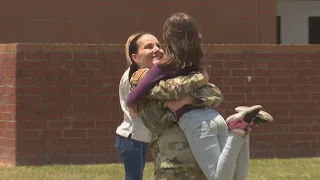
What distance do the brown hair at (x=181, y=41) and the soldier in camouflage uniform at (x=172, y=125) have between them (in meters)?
0.10

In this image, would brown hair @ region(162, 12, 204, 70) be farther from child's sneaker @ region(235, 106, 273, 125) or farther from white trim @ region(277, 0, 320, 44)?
white trim @ region(277, 0, 320, 44)

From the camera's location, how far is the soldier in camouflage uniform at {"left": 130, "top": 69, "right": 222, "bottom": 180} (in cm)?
381

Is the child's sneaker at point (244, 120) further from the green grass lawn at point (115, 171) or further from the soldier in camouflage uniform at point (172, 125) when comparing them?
the green grass lawn at point (115, 171)

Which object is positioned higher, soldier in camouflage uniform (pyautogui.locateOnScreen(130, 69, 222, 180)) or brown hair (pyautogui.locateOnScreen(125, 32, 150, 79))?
brown hair (pyautogui.locateOnScreen(125, 32, 150, 79))

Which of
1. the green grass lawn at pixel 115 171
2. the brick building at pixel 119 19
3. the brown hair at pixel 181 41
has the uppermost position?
the brick building at pixel 119 19

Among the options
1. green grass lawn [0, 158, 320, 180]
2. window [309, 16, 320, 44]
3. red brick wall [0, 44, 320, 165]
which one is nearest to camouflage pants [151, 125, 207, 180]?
green grass lawn [0, 158, 320, 180]

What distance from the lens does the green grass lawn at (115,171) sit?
862cm

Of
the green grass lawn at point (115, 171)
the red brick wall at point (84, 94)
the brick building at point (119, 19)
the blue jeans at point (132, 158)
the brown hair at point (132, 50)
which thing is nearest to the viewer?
the brown hair at point (132, 50)

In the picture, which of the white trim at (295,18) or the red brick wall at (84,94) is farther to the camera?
the white trim at (295,18)

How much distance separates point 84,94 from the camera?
953cm

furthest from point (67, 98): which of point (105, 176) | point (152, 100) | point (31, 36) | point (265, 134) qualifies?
point (152, 100)

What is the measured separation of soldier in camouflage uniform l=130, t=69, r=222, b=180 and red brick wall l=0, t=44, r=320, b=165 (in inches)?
224

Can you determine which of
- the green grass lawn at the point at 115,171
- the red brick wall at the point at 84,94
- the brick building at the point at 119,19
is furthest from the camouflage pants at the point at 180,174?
the brick building at the point at 119,19

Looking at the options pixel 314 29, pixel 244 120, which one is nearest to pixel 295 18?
pixel 314 29
